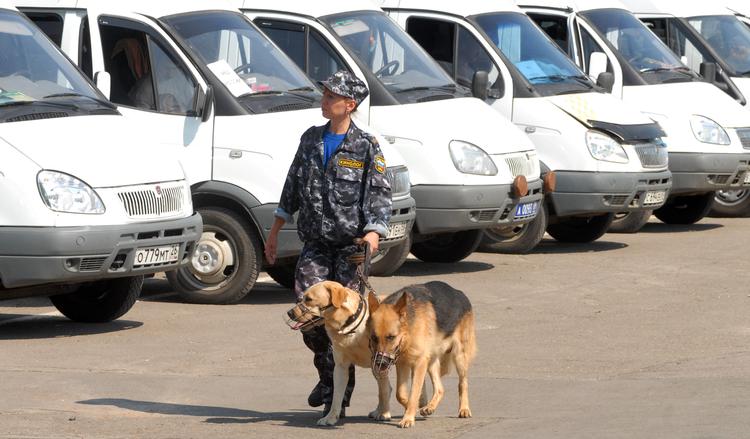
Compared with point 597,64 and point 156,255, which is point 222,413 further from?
point 597,64

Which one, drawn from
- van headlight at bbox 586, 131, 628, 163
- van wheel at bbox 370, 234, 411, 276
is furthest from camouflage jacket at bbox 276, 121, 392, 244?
van headlight at bbox 586, 131, 628, 163

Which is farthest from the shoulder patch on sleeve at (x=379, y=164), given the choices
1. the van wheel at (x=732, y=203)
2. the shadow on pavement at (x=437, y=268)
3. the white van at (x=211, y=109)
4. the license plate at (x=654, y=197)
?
the van wheel at (x=732, y=203)

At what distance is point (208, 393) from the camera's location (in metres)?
9.23

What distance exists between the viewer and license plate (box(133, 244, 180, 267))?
10.7 m

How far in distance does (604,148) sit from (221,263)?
189 inches

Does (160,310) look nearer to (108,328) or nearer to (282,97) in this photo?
(108,328)

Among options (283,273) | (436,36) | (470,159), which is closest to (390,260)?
(283,273)

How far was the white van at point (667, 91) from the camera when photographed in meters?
17.7

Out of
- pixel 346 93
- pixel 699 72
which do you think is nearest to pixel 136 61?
pixel 346 93

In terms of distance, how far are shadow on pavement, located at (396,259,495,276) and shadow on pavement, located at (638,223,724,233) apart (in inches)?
148

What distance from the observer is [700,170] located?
1761 cm

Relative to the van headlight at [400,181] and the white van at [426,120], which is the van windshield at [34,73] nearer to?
the van headlight at [400,181]

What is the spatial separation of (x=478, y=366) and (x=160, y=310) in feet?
10.4

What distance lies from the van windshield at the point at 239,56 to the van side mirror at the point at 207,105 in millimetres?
250
